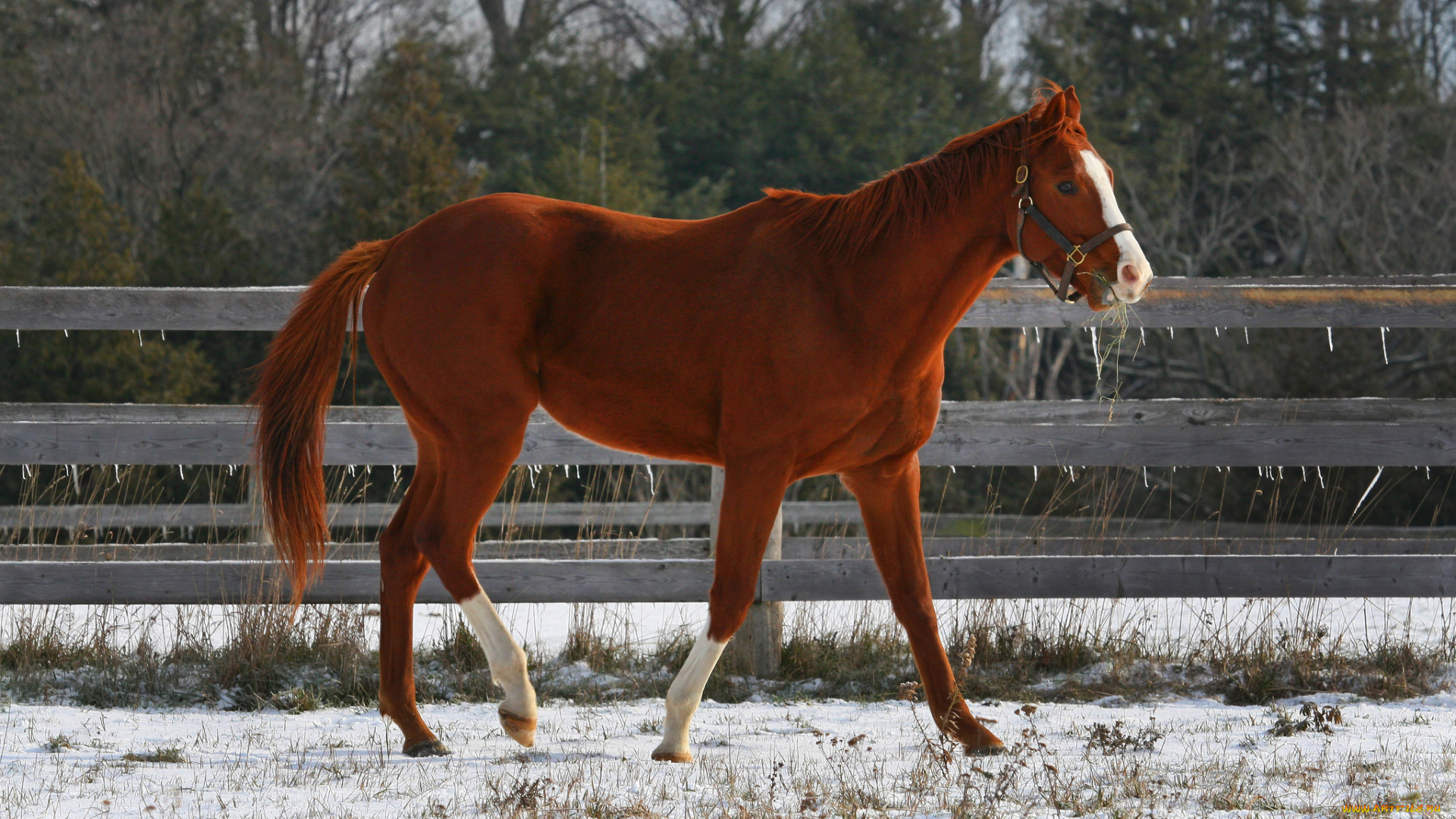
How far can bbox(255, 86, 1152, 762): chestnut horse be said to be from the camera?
3.72 m

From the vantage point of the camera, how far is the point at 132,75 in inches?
719

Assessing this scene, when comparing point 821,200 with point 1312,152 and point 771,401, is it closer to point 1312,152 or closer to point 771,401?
point 771,401

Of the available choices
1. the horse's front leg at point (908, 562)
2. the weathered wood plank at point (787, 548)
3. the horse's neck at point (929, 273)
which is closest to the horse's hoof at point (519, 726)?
the horse's front leg at point (908, 562)

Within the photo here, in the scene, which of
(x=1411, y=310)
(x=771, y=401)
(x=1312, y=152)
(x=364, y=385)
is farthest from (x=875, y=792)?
(x=1312, y=152)

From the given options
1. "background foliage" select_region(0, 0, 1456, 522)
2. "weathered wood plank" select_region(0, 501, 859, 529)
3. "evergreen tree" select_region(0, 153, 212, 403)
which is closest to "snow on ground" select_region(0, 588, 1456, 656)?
"weathered wood plank" select_region(0, 501, 859, 529)

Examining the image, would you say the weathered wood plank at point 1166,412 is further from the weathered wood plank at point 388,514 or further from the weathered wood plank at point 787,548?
the weathered wood plank at point 388,514

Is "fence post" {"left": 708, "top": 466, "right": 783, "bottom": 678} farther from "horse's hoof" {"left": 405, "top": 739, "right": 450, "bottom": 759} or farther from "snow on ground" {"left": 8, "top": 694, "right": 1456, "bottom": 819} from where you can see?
"horse's hoof" {"left": 405, "top": 739, "right": 450, "bottom": 759}

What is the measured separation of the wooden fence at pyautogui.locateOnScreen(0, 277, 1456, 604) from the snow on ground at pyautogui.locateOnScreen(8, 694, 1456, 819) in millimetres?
468

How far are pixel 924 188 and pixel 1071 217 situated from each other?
1.58 feet

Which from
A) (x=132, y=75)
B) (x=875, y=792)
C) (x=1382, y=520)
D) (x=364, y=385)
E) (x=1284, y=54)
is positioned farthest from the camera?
(x=1284, y=54)

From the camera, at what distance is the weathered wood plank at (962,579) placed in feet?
15.9

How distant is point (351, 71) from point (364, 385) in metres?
10.2

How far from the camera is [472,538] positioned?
3941 millimetres

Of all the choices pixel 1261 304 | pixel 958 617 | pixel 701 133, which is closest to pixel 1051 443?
pixel 1261 304
